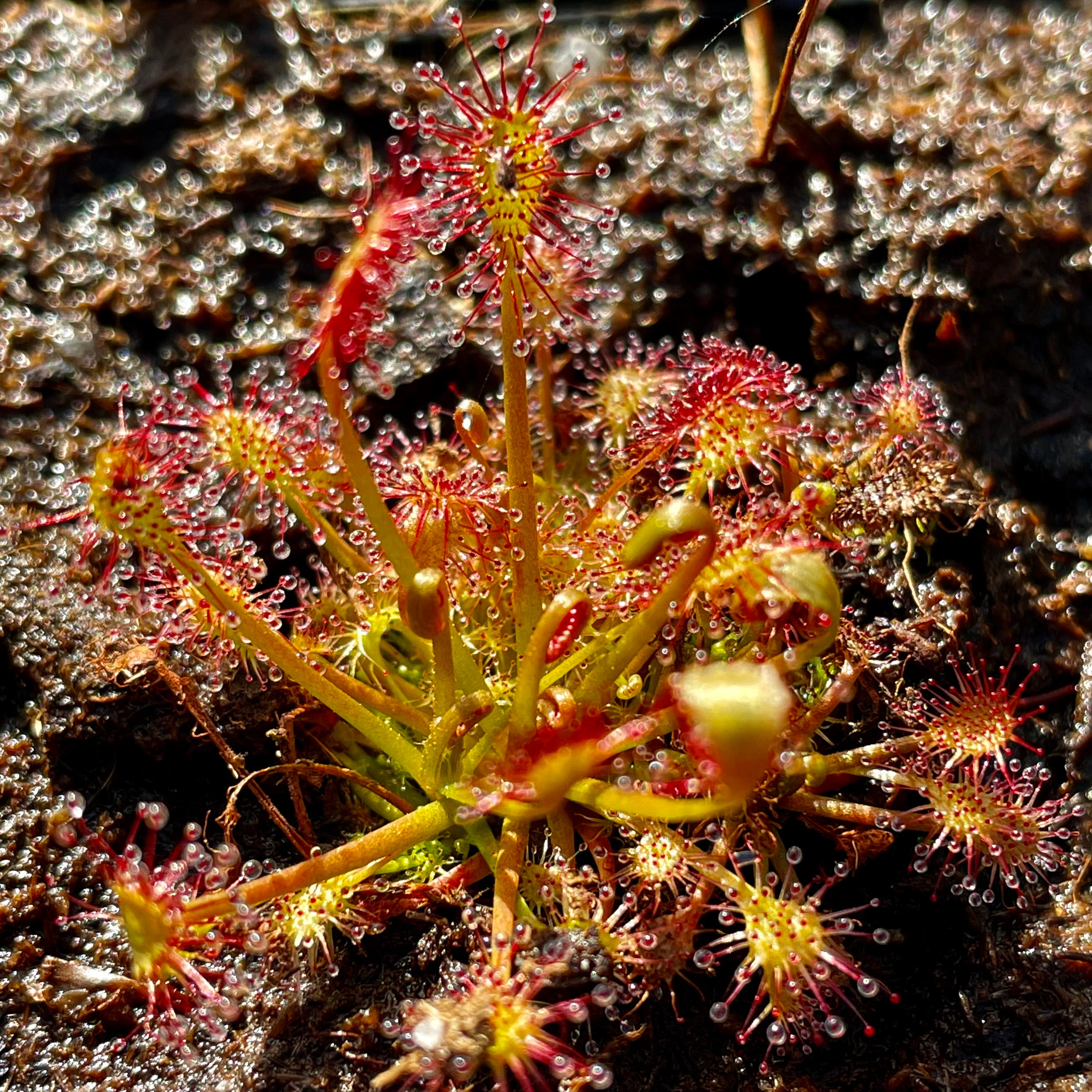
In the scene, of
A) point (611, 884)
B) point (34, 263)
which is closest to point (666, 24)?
point (34, 263)

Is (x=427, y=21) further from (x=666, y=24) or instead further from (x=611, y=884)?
(x=611, y=884)

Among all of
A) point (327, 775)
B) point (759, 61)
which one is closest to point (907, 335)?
point (759, 61)

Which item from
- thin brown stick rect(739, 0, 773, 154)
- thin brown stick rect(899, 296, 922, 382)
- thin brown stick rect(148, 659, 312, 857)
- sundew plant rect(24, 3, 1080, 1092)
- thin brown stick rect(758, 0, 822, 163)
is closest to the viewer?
sundew plant rect(24, 3, 1080, 1092)

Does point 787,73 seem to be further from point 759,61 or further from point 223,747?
point 223,747

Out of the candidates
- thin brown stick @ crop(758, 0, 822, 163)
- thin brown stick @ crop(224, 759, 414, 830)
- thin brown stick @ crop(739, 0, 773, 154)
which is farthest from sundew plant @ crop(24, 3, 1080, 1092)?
thin brown stick @ crop(739, 0, 773, 154)

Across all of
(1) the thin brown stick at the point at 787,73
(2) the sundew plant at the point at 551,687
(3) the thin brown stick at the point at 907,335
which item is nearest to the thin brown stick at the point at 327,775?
(2) the sundew plant at the point at 551,687

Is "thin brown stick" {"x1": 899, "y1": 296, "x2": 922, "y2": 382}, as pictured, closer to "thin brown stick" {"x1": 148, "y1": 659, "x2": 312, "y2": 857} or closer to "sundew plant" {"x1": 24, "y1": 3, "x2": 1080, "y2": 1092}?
"sundew plant" {"x1": 24, "y1": 3, "x2": 1080, "y2": 1092}

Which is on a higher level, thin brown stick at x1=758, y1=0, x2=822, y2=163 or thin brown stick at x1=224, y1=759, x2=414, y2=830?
thin brown stick at x1=758, y1=0, x2=822, y2=163
